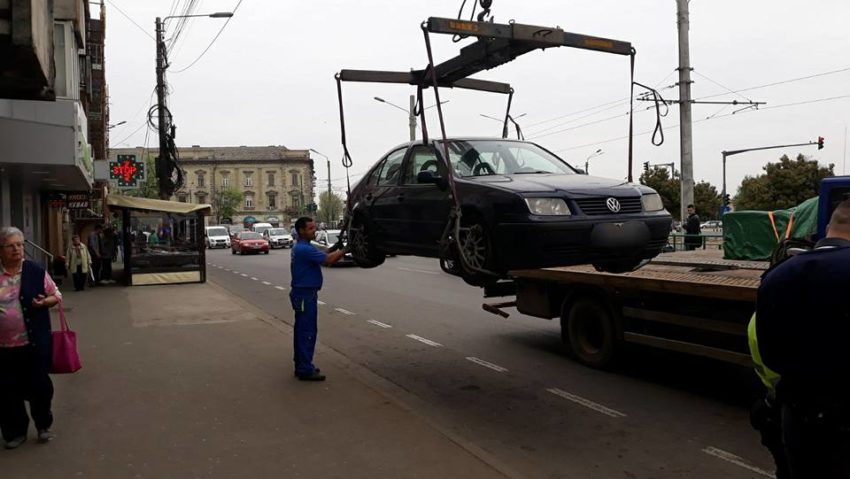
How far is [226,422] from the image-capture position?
18.4ft

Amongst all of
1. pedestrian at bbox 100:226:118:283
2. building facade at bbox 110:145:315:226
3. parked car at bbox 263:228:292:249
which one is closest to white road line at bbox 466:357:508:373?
pedestrian at bbox 100:226:118:283

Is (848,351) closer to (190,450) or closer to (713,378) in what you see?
(190,450)

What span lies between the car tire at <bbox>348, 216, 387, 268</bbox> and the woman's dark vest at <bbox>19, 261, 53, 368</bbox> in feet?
11.0

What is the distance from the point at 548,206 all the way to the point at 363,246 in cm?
276

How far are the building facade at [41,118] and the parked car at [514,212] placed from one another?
3.30 m

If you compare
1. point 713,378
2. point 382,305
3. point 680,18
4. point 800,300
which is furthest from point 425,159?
point 680,18

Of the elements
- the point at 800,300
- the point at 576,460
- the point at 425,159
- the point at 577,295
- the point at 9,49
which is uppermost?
the point at 9,49

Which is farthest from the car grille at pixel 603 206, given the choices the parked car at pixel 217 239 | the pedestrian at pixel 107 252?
the parked car at pixel 217 239

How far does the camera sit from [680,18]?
1773cm

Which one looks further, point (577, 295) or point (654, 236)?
point (577, 295)

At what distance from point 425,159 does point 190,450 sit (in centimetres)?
340

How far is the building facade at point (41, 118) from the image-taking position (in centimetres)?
523

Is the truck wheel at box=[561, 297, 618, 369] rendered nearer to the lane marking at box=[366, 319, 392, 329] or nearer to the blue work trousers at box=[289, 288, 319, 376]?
the blue work trousers at box=[289, 288, 319, 376]

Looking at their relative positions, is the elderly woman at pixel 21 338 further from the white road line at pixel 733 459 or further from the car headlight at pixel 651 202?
the white road line at pixel 733 459
